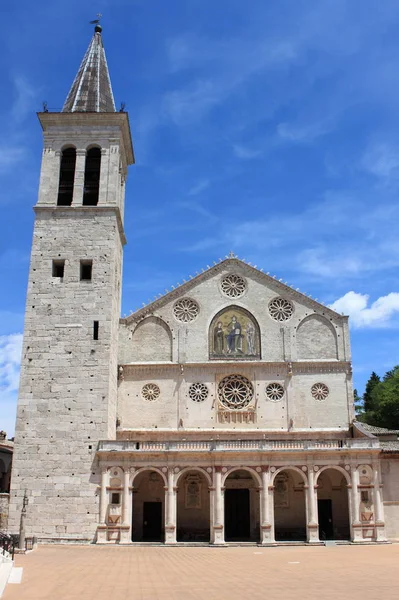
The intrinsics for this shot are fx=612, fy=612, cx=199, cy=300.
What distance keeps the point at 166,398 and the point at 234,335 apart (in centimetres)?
586

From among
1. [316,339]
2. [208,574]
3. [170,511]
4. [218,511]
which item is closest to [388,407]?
[316,339]

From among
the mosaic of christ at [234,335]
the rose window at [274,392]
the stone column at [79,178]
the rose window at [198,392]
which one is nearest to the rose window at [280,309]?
the mosaic of christ at [234,335]

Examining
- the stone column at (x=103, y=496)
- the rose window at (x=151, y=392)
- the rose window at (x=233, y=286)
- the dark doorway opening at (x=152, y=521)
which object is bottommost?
the dark doorway opening at (x=152, y=521)

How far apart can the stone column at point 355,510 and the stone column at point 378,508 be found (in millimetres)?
882

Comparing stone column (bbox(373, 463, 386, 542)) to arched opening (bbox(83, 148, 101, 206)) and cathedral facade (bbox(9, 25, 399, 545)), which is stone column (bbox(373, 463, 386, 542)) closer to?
cathedral facade (bbox(9, 25, 399, 545))

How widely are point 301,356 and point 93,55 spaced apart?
26.2 meters

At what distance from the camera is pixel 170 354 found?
127 feet

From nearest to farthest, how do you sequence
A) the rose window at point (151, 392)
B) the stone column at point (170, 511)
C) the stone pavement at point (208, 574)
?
the stone pavement at point (208, 574)
the stone column at point (170, 511)
the rose window at point (151, 392)

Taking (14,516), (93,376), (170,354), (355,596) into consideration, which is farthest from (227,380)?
(355,596)

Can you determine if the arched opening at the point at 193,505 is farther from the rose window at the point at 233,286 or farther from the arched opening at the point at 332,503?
the rose window at the point at 233,286

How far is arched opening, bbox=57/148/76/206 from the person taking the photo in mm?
39562

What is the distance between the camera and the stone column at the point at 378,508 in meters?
32.0

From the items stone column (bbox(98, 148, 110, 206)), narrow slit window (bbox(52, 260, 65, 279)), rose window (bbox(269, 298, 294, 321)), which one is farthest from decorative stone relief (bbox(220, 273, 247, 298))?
narrow slit window (bbox(52, 260, 65, 279))

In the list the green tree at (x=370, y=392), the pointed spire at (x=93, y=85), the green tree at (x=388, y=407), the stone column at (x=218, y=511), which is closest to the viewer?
the stone column at (x=218, y=511)
